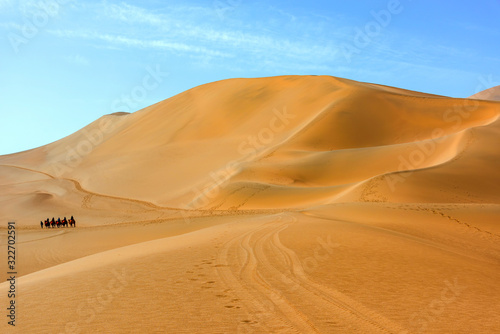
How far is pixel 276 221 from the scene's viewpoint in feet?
54.1

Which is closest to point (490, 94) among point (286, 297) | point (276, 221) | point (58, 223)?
point (58, 223)

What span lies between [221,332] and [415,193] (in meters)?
21.3

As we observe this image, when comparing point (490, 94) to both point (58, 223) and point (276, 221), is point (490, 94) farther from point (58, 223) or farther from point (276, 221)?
point (276, 221)

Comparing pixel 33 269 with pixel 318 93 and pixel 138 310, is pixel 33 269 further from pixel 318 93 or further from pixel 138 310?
pixel 318 93

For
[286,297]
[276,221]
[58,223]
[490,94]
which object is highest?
[490,94]

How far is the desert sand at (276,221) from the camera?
6473 millimetres

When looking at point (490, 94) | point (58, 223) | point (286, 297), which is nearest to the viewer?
point (286, 297)

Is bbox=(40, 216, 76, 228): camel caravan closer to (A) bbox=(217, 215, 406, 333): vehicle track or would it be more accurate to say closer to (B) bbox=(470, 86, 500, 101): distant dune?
(A) bbox=(217, 215, 406, 333): vehicle track

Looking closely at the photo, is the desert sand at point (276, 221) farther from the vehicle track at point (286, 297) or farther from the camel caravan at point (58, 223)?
the camel caravan at point (58, 223)

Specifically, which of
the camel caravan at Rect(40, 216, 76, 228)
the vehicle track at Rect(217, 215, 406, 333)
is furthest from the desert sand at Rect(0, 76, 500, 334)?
the camel caravan at Rect(40, 216, 76, 228)

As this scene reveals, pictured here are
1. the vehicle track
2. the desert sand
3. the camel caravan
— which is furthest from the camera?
the camel caravan

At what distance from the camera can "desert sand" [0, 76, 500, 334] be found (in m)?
6.47

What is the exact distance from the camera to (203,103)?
74.1 meters

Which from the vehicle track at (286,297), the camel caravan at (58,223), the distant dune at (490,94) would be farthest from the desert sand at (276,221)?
the distant dune at (490,94)
